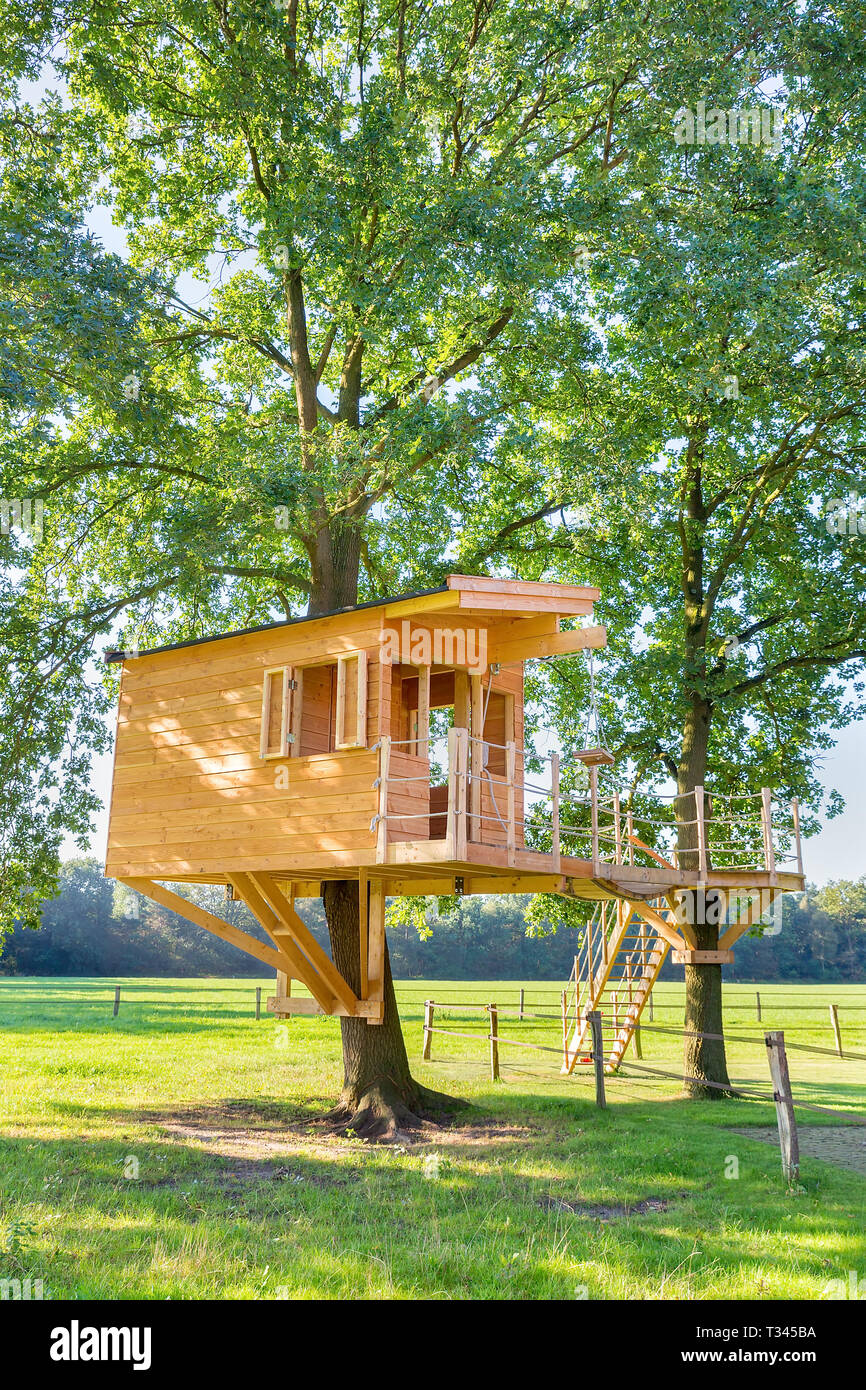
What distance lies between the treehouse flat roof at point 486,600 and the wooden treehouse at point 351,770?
0.03 metres

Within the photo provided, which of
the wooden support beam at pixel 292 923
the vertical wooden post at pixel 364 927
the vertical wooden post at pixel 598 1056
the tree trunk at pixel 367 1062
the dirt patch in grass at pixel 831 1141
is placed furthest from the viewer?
the vertical wooden post at pixel 598 1056

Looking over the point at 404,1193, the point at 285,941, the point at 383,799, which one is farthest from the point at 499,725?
the point at 404,1193

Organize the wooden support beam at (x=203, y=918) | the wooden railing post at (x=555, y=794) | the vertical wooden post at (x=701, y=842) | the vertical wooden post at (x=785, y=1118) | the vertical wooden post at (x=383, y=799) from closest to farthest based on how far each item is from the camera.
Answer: the vertical wooden post at (x=785, y=1118) → the vertical wooden post at (x=383, y=799) → the wooden railing post at (x=555, y=794) → the wooden support beam at (x=203, y=918) → the vertical wooden post at (x=701, y=842)

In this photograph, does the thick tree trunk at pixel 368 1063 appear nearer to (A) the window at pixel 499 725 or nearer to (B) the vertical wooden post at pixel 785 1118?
(A) the window at pixel 499 725

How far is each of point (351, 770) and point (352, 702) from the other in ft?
2.96

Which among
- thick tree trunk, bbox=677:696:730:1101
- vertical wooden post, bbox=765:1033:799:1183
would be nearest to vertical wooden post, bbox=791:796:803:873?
thick tree trunk, bbox=677:696:730:1101

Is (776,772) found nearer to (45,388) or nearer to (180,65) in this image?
(45,388)

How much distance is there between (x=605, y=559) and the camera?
1967cm

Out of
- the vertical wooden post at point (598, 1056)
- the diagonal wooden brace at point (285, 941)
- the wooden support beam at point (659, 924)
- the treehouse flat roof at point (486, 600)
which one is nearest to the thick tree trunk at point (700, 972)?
the wooden support beam at point (659, 924)

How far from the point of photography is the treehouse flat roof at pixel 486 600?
39.2ft

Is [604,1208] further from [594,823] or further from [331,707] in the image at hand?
[331,707]

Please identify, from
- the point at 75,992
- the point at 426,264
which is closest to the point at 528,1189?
the point at 426,264

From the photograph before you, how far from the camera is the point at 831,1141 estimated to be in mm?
14594
